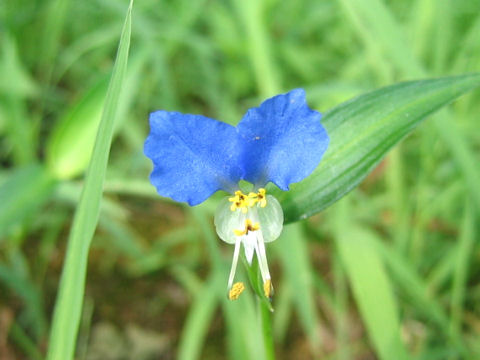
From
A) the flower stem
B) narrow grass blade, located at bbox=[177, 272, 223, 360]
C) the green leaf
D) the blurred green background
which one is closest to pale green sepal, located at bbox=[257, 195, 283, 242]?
the flower stem

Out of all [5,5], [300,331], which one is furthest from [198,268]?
[5,5]

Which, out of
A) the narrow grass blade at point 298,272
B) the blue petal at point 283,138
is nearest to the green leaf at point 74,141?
the narrow grass blade at point 298,272

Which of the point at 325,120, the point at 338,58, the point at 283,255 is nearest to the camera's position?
the point at 325,120

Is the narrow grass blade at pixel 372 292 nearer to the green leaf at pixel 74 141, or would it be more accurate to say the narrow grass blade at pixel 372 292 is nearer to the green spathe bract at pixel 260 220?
the green spathe bract at pixel 260 220

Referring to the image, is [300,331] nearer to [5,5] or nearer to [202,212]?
[202,212]

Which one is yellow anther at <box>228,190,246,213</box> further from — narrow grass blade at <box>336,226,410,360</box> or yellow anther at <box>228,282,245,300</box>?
narrow grass blade at <box>336,226,410,360</box>

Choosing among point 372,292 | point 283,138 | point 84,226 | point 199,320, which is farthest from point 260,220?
point 199,320
